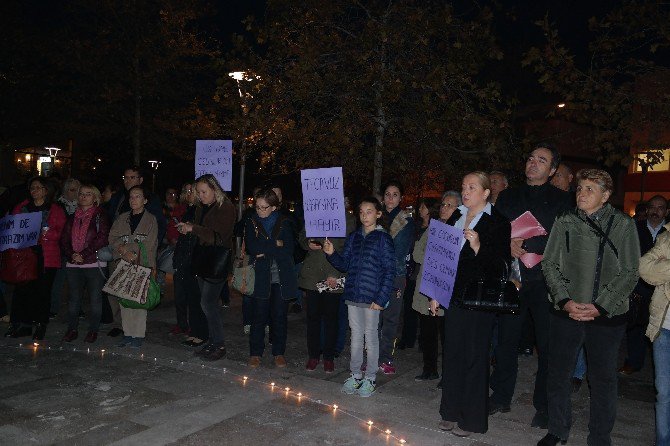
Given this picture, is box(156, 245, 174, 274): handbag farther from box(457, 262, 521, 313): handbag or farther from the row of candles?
box(457, 262, 521, 313): handbag

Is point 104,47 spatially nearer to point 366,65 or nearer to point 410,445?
point 366,65

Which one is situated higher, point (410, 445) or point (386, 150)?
point (386, 150)

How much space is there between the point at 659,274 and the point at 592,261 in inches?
17.7

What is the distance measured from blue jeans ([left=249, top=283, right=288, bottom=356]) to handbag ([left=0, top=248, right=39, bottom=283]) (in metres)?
2.99

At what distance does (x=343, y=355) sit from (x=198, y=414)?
2.52 metres

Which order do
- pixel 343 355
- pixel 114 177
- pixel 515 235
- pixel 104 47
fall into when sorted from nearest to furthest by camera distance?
pixel 515 235 → pixel 343 355 → pixel 104 47 → pixel 114 177

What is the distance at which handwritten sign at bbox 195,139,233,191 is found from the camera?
8.32 metres

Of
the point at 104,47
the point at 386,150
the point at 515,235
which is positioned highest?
the point at 104,47

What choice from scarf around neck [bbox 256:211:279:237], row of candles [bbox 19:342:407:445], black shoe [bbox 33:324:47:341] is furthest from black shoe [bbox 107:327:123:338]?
scarf around neck [bbox 256:211:279:237]

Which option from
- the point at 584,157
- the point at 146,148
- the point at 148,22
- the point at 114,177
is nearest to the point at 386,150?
the point at 148,22

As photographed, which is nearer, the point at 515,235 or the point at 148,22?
the point at 515,235

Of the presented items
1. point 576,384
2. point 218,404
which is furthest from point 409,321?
point 218,404

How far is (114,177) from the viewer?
32656 millimetres

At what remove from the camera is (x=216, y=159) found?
8.38 m
